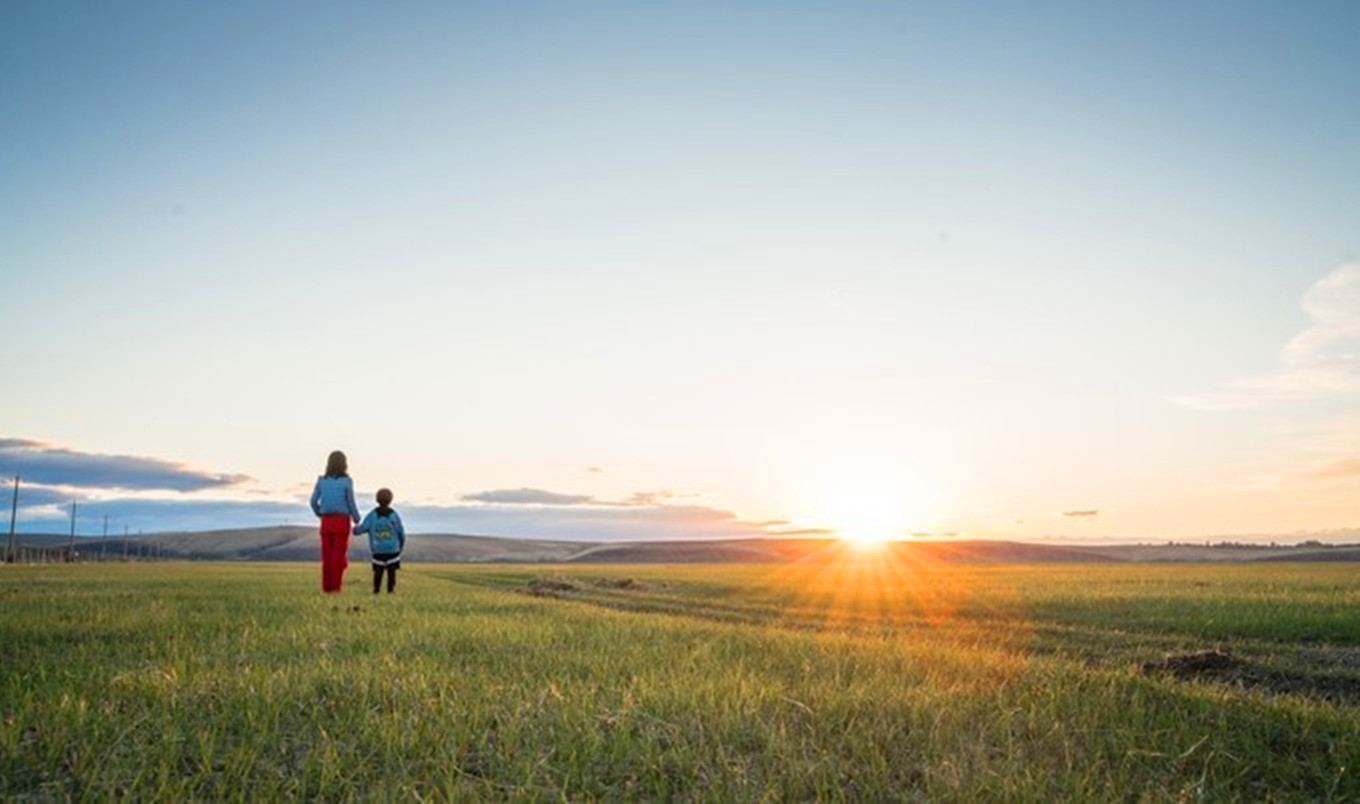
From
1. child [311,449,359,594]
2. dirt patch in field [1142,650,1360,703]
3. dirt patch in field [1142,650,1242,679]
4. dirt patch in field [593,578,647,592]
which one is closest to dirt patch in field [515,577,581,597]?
dirt patch in field [593,578,647,592]

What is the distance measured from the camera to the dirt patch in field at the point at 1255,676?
414 inches

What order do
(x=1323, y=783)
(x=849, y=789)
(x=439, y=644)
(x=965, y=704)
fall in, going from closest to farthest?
(x=849, y=789)
(x=1323, y=783)
(x=965, y=704)
(x=439, y=644)

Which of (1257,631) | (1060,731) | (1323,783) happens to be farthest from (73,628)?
(1257,631)

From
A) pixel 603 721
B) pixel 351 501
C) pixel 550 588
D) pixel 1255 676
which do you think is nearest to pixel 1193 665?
pixel 1255 676

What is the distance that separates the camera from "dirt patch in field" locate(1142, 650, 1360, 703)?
1052 centimetres

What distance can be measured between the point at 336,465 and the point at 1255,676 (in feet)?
52.5

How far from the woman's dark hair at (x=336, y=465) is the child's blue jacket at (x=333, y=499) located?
0.17 meters

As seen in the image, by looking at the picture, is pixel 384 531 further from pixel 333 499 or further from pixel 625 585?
pixel 625 585

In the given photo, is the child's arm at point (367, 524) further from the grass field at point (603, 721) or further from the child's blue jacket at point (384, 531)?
the grass field at point (603, 721)

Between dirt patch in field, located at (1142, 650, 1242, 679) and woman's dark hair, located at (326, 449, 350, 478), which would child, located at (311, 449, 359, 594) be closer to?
woman's dark hair, located at (326, 449, 350, 478)

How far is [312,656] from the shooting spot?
26.1ft

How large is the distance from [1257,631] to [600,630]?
1523cm

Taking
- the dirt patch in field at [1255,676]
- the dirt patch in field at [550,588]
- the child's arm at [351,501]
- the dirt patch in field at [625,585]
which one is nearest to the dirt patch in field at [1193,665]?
the dirt patch in field at [1255,676]

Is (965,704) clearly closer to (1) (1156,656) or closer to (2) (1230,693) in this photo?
(2) (1230,693)
